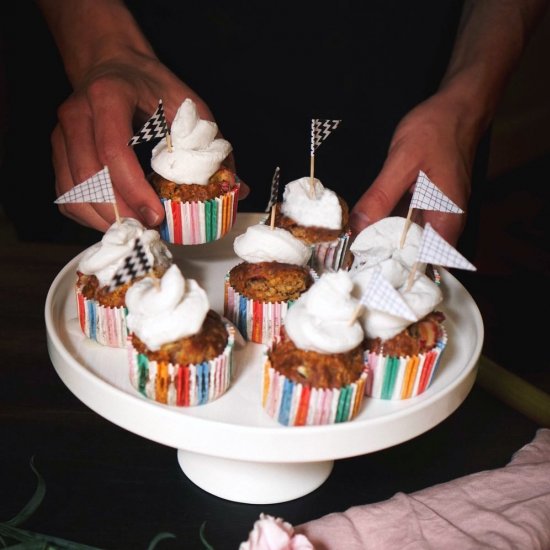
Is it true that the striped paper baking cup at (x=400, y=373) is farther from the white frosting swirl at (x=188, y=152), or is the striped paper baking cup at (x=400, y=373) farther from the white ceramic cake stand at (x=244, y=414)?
the white frosting swirl at (x=188, y=152)

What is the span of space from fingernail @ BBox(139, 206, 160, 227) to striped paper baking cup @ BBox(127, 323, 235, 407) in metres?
0.45

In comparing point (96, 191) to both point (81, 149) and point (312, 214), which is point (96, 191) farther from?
point (312, 214)

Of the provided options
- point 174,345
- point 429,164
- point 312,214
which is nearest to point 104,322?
point 174,345

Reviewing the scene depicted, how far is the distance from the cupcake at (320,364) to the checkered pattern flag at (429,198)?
14.6 inches

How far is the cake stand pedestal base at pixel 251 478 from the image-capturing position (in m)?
1.87

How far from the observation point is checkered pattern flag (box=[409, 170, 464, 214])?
1.96 meters

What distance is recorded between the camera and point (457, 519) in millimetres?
1749

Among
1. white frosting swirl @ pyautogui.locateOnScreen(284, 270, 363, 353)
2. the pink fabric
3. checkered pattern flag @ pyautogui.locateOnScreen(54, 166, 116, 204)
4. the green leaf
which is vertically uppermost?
checkered pattern flag @ pyautogui.locateOnScreen(54, 166, 116, 204)

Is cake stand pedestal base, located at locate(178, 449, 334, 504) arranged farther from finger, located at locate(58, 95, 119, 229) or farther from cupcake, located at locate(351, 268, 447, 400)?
finger, located at locate(58, 95, 119, 229)

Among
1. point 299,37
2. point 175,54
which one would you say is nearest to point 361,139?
point 299,37

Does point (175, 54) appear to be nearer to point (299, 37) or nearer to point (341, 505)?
point (299, 37)

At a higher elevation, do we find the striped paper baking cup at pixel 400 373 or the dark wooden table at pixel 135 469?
the striped paper baking cup at pixel 400 373

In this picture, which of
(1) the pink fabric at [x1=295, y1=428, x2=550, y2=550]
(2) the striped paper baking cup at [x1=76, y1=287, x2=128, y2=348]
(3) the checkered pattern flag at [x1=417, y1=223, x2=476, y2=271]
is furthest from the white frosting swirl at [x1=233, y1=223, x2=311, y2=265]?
(1) the pink fabric at [x1=295, y1=428, x2=550, y2=550]

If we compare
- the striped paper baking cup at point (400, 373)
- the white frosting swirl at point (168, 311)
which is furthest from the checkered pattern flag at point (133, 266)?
the striped paper baking cup at point (400, 373)
